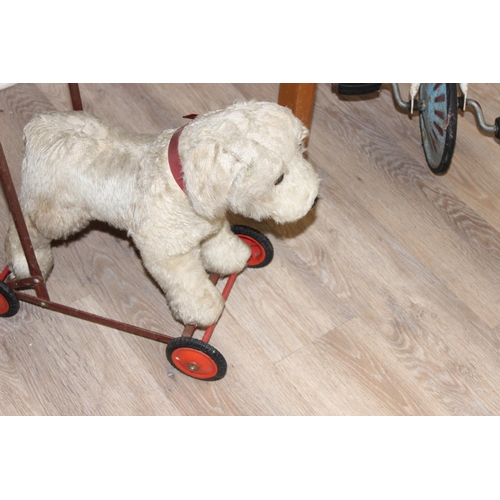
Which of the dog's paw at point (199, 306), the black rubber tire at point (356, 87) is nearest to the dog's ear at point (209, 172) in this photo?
the dog's paw at point (199, 306)

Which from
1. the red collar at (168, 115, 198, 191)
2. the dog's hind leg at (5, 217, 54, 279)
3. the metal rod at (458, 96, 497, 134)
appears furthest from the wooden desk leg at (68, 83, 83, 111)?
the metal rod at (458, 96, 497, 134)

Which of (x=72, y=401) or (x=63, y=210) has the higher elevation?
(x=63, y=210)

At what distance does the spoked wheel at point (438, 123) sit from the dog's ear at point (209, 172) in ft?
2.21

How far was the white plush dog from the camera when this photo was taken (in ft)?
4.05

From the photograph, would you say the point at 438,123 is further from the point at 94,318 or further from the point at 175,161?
the point at 94,318

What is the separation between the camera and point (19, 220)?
1.38 m

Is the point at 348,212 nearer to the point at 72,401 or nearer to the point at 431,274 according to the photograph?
the point at 431,274

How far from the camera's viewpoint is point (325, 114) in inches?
83.0

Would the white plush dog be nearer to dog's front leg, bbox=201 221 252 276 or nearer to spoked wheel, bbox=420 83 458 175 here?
dog's front leg, bbox=201 221 252 276

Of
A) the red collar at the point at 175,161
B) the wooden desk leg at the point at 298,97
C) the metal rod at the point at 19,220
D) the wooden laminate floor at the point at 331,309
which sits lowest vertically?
the wooden laminate floor at the point at 331,309

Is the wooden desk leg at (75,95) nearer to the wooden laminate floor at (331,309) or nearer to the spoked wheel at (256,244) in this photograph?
the wooden laminate floor at (331,309)

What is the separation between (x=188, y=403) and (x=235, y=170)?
63cm

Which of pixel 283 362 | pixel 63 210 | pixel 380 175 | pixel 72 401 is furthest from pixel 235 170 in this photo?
pixel 380 175

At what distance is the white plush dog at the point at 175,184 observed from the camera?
1.24 meters
